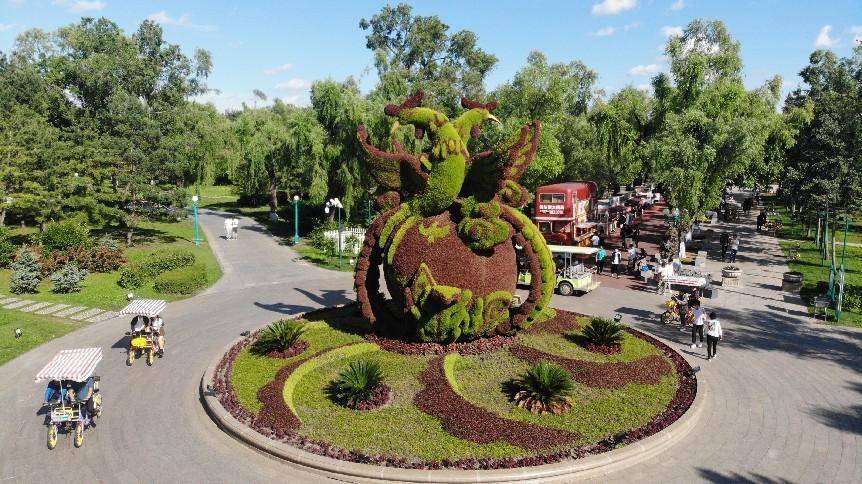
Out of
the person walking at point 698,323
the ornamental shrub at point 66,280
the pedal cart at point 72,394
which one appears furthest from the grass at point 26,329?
the person walking at point 698,323

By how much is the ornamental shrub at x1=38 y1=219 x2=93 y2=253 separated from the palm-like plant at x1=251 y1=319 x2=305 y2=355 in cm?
1701

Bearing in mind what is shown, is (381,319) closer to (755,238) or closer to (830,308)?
(830,308)

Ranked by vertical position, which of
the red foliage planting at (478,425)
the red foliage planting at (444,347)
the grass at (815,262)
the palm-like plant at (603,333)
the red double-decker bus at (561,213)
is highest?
the red double-decker bus at (561,213)

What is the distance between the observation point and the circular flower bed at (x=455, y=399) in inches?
418

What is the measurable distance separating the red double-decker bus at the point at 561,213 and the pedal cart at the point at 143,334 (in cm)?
2182

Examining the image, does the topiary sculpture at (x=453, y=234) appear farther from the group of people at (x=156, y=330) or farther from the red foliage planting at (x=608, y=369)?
the group of people at (x=156, y=330)

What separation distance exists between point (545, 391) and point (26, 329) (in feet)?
57.1

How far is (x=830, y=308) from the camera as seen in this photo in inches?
826

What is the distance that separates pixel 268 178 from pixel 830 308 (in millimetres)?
42776

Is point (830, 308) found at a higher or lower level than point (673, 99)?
lower

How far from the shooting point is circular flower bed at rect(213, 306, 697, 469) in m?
10.6

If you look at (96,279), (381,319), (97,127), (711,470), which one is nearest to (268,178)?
(97,127)

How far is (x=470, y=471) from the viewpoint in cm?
978

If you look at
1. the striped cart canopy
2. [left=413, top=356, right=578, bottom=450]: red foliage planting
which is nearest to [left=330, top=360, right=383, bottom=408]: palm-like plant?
[left=413, top=356, right=578, bottom=450]: red foliage planting
